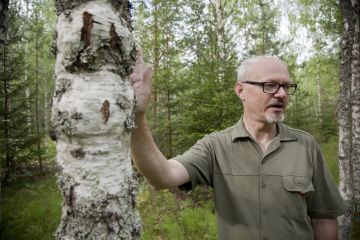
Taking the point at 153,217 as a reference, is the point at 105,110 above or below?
above

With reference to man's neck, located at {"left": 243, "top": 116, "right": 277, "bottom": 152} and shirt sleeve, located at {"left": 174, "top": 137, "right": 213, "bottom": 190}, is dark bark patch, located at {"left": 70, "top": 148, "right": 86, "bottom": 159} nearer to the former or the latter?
shirt sleeve, located at {"left": 174, "top": 137, "right": 213, "bottom": 190}

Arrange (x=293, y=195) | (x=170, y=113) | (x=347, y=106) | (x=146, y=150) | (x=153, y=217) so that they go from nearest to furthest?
(x=146, y=150), (x=293, y=195), (x=347, y=106), (x=153, y=217), (x=170, y=113)

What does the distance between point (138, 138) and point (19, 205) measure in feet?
22.3

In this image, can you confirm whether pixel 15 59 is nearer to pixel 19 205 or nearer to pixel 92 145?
pixel 19 205

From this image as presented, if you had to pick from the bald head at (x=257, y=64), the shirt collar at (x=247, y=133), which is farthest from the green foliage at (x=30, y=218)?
the bald head at (x=257, y=64)

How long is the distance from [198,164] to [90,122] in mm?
1237

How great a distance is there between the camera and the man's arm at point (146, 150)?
5.10 feet

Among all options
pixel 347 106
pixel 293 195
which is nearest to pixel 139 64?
pixel 293 195

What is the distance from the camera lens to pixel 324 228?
250cm

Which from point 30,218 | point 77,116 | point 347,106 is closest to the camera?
point 77,116

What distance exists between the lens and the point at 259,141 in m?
2.52

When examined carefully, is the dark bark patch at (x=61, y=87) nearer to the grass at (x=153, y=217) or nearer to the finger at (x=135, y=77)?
the finger at (x=135, y=77)

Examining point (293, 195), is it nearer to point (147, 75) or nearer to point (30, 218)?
point (147, 75)

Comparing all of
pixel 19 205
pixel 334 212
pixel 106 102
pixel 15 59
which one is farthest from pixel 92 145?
pixel 15 59
